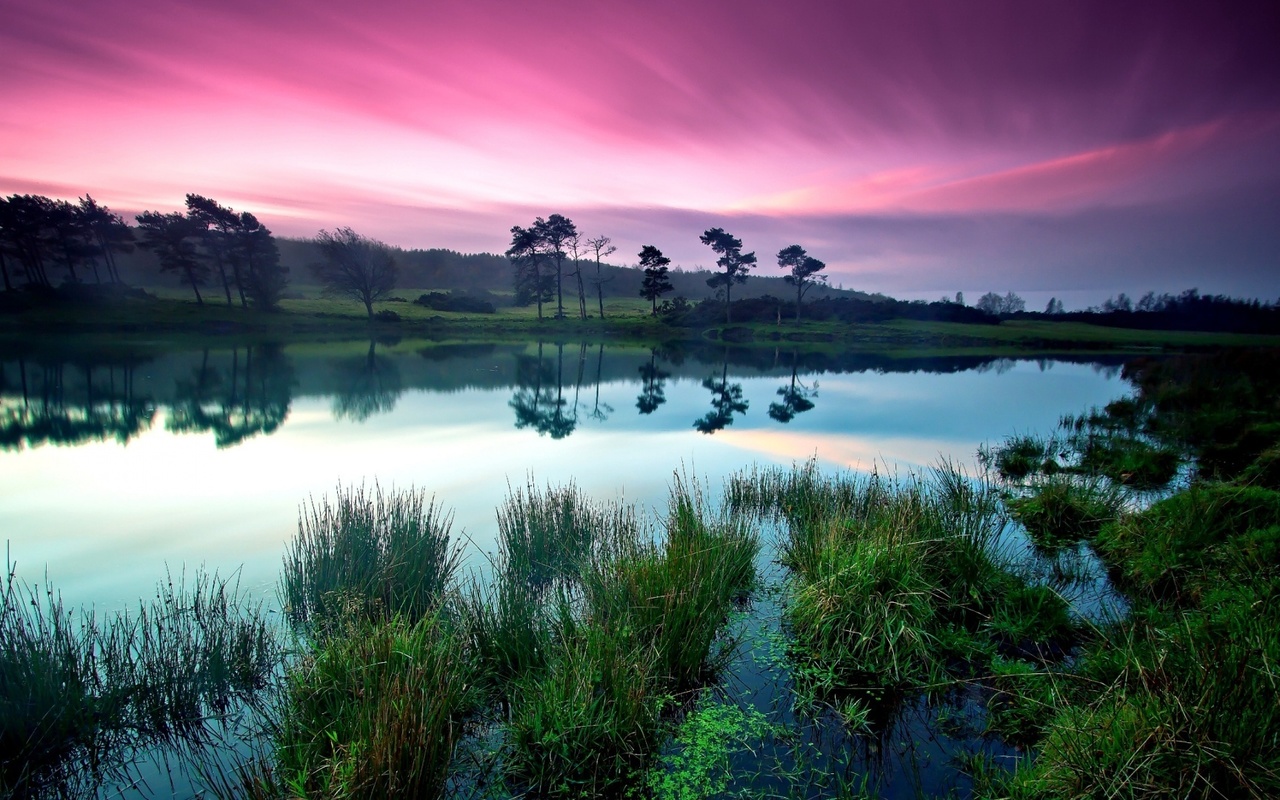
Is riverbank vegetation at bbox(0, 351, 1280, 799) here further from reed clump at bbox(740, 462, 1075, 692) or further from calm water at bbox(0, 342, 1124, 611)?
calm water at bbox(0, 342, 1124, 611)

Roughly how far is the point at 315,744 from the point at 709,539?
4373mm

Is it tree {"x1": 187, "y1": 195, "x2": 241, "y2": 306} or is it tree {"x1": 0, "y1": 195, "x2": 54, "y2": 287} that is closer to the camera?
tree {"x1": 0, "y1": 195, "x2": 54, "y2": 287}

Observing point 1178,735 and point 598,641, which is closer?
point 1178,735

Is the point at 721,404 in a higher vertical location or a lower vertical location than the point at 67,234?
lower

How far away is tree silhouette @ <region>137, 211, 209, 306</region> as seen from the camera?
6412 cm

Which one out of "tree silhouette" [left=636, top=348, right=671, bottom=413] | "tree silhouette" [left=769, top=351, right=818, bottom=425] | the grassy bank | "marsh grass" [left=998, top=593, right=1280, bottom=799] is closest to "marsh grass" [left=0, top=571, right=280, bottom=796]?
"marsh grass" [left=998, top=593, right=1280, bottom=799]

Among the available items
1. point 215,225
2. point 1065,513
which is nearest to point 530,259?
A: point 215,225

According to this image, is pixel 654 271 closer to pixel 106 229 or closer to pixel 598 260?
pixel 598 260

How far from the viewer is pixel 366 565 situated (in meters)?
6.68

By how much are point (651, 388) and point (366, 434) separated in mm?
16756

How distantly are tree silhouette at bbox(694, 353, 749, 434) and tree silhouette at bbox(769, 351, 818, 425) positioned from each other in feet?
5.08

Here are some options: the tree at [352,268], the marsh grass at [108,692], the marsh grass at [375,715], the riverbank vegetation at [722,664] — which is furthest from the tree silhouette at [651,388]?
the tree at [352,268]

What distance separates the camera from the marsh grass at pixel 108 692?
409cm

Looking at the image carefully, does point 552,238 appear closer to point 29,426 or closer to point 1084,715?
point 29,426
